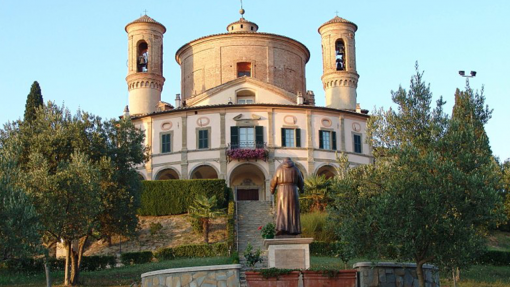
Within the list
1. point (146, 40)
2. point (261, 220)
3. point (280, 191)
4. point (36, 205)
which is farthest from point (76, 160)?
point (146, 40)

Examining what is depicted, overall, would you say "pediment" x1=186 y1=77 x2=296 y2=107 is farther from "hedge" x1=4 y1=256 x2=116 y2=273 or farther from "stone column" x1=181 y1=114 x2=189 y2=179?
"hedge" x1=4 y1=256 x2=116 y2=273

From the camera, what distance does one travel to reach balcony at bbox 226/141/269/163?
49.5 metres

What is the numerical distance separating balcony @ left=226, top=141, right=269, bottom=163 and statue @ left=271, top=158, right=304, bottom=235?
27.8 metres

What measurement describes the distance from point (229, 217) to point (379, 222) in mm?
18456

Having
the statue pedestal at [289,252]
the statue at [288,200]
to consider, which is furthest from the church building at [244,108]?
the statue pedestal at [289,252]

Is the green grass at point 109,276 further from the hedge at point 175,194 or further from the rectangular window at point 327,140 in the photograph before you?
the rectangular window at point 327,140

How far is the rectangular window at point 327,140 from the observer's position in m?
51.7

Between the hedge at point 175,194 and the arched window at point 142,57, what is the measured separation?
18.3m

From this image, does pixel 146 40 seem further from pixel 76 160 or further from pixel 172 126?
pixel 76 160

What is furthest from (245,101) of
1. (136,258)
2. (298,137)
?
(136,258)

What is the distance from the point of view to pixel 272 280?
18297 mm

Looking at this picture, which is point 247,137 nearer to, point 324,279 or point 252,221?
point 252,221

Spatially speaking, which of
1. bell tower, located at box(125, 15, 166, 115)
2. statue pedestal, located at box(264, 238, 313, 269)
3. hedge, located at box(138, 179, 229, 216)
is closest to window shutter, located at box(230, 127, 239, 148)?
hedge, located at box(138, 179, 229, 216)

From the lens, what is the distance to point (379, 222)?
2062 centimetres
